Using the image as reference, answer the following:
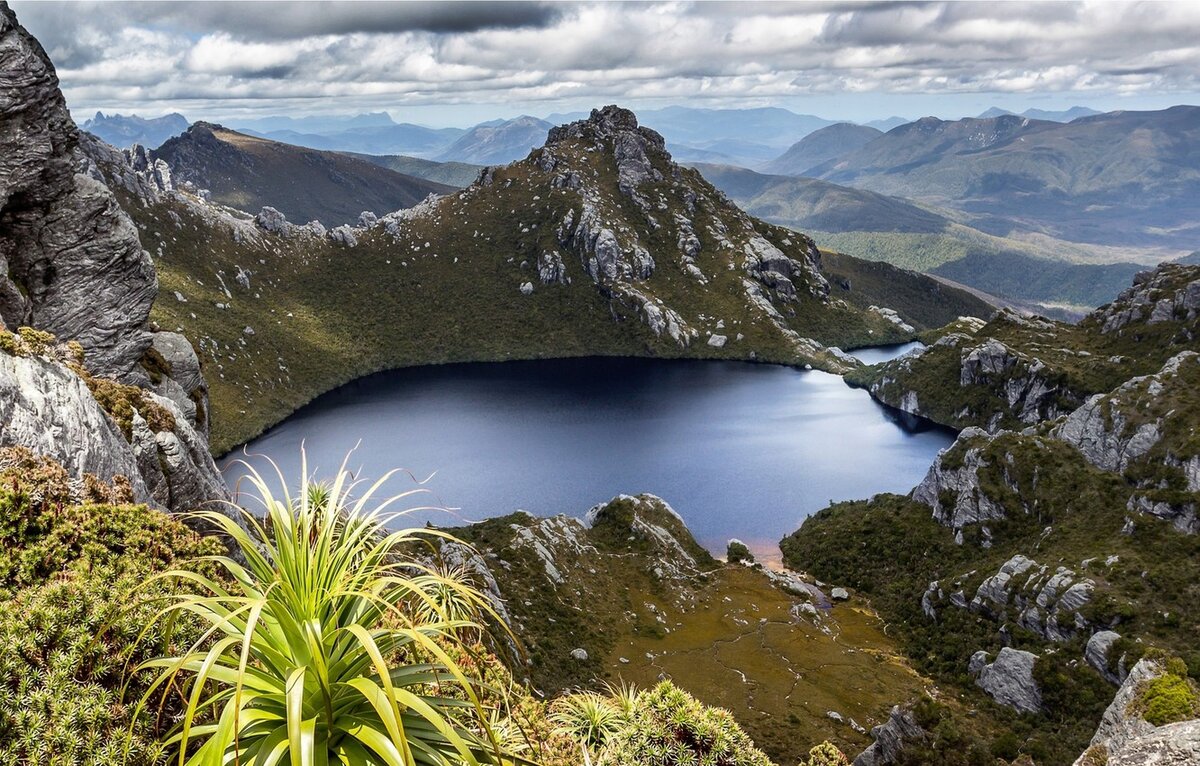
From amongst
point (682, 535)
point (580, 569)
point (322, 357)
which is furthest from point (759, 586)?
point (322, 357)

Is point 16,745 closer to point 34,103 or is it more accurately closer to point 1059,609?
point 34,103

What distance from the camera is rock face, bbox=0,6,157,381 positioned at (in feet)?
94.1

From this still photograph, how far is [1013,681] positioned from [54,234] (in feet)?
210

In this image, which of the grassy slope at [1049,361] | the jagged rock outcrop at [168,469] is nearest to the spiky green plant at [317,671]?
the jagged rock outcrop at [168,469]

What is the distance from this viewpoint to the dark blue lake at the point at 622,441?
101 meters

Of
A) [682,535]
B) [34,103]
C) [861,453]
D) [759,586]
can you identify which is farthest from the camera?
[861,453]

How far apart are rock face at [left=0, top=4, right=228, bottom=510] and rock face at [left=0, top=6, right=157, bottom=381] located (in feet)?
0.15

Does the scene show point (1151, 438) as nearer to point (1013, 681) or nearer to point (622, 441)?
point (1013, 681)

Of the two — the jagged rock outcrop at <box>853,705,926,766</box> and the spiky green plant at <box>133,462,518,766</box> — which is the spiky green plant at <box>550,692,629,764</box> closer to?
the spiky green plant at <box>133,462,518,766</box>

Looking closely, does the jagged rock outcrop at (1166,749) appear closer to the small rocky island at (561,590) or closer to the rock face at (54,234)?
the small rocky island at (561,590)

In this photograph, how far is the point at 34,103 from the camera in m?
29.5

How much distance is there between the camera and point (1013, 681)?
49.4 m

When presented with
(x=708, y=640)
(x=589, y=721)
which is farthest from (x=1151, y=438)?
(x=589, y=721)

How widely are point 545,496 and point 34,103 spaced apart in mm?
79152
